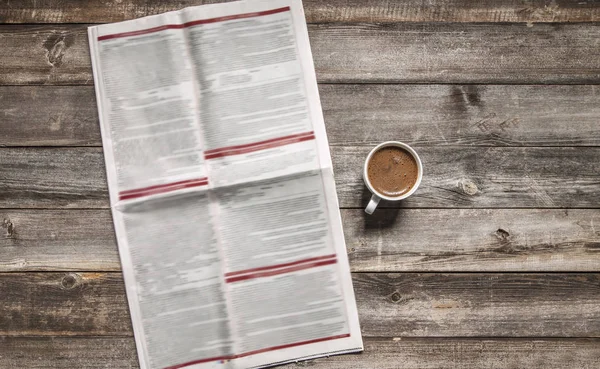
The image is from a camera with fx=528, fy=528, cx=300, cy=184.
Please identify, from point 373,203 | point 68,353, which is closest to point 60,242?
point 68,353

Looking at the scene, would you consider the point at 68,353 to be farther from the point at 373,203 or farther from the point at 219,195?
the point at 373,203

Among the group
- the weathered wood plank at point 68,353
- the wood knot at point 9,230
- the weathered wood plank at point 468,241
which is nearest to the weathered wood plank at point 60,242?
the wood knot at point 9,230

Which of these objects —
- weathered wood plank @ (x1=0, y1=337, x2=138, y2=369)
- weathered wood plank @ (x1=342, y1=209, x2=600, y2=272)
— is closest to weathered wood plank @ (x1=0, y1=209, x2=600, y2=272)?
weathered wood plank @ (x1=342, y1=209, x2=600, y2=272)

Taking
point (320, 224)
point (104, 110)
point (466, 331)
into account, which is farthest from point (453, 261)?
point (104, 110)

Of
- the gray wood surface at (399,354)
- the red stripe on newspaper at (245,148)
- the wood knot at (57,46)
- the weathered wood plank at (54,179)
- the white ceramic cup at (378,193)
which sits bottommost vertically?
the gray wood surface at (399,354)

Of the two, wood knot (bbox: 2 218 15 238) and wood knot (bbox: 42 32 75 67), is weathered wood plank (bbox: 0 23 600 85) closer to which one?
wood knot (bbox: 42 32 75 67)

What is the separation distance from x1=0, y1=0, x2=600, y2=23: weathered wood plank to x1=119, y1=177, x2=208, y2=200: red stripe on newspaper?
27 centimetres

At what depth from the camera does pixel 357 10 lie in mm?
828

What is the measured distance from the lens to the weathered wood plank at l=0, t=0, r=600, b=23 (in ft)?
2.70

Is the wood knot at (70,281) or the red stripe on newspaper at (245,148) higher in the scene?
the red stripe on newspaper at (245,148)

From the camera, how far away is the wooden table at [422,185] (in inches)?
31.7

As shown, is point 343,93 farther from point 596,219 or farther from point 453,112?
point 596,219

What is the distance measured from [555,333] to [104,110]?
2.53 feet

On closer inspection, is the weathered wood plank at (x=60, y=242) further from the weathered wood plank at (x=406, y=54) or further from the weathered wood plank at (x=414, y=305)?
the weathered wood plank at (x=406, y=54)
